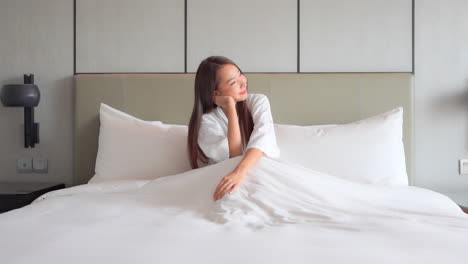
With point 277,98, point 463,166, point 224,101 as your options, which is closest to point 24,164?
point 224,101

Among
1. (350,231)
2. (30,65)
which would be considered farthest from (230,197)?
(30,65)

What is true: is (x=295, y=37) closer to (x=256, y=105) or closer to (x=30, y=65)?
(x=256, y=105)

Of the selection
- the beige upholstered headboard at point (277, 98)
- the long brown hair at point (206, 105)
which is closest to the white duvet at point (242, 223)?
the long brown hair at point (206, 105)

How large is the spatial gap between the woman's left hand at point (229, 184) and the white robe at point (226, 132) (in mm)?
277

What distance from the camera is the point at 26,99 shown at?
2.63 metres

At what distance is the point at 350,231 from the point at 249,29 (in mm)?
1823

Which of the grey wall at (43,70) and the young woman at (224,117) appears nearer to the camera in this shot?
the young woman at (224,117)

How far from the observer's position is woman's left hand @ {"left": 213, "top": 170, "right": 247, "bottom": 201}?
1585 millimetres

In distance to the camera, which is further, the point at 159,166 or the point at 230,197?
the point at 159,166

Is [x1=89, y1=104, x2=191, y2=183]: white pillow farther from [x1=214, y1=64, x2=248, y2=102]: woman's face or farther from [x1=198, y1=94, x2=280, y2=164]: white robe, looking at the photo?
[x1=214, y1=64, x2=248, y2=102]: woman's face

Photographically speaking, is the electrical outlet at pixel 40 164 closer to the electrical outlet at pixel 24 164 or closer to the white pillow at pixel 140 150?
the electrical outlet at pixel 24 164

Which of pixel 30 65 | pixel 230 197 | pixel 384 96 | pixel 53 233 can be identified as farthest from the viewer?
pixel 30 65

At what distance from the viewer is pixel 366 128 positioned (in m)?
2.34

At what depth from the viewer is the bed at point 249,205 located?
1.04 meters
